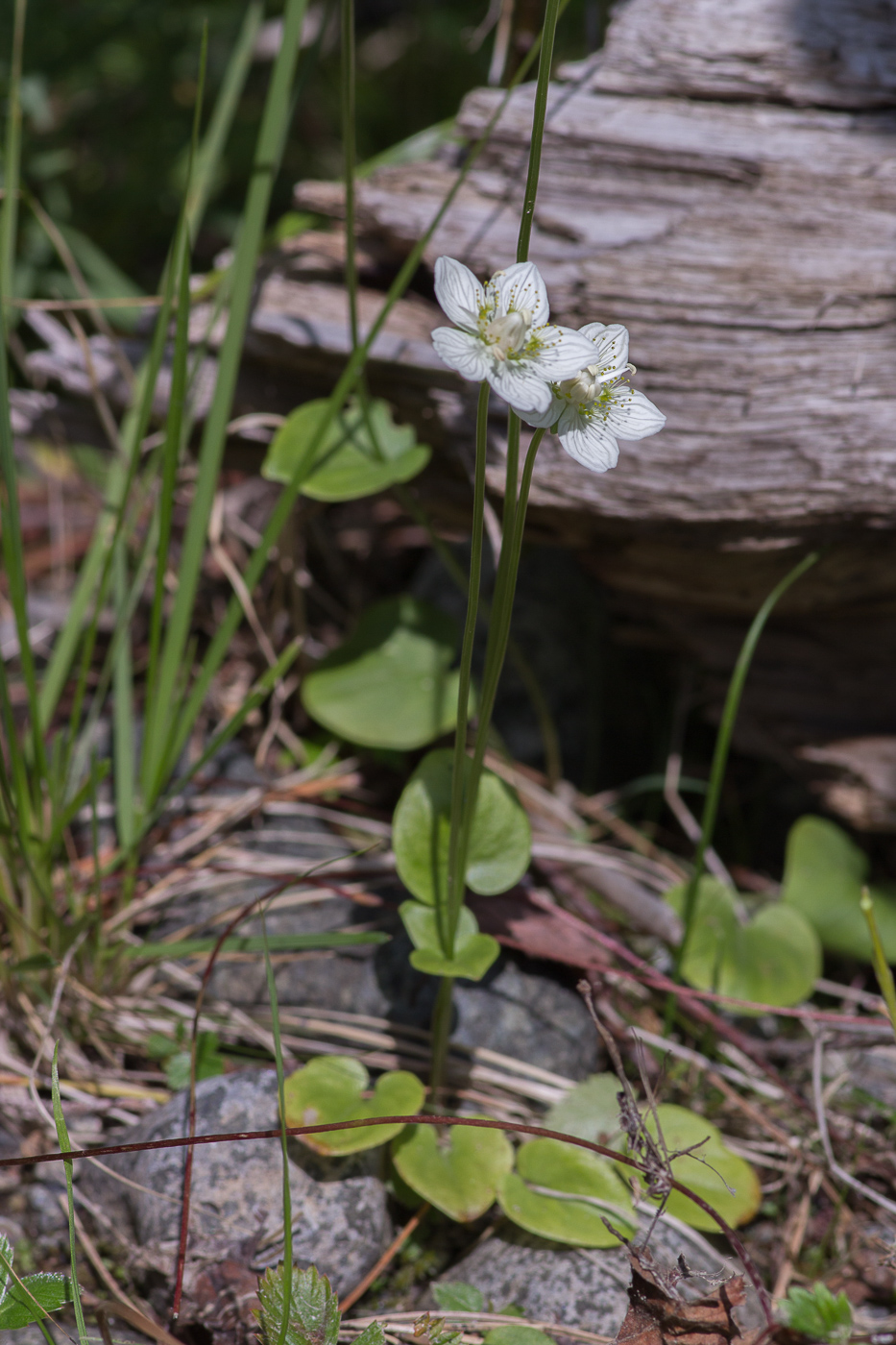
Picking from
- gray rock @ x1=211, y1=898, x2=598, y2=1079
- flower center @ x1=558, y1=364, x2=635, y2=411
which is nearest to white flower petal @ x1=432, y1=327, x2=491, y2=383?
flower center @ x1=558, y1=364, x2=635, y2=411

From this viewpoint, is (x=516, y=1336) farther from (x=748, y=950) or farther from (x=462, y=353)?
(x=462, y=353)

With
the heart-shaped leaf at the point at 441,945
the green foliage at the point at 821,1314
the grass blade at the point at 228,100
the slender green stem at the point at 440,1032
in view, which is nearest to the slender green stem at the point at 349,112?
the grass blade at the point at 228,100

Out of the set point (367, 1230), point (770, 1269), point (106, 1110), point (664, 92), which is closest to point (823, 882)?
point (770, 1269)

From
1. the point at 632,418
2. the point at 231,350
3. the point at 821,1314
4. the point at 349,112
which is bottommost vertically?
the point at 821,1314

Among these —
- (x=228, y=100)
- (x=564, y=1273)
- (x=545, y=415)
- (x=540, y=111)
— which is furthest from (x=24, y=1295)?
(x=228, y=100)

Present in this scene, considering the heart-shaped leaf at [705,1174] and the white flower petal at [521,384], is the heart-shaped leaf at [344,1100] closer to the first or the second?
the heart-shaped leaf at [705,1174]
